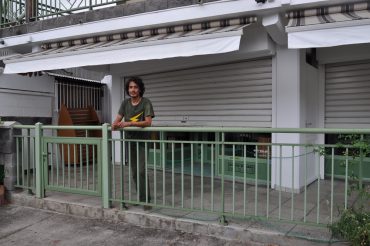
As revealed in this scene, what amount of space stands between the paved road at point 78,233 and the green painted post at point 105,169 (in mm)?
290

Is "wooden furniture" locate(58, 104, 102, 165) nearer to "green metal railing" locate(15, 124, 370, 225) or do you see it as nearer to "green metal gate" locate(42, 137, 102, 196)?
"green metal railing" locate(15, 124, 370, 225)

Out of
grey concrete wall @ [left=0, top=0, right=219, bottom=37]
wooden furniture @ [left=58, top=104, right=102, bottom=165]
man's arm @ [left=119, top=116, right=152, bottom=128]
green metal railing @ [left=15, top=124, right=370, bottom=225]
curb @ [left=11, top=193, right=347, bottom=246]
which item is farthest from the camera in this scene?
wooden furniture @ [left=58, top=104, right=102, bottom=165]

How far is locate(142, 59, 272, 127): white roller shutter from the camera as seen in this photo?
19.8 ft

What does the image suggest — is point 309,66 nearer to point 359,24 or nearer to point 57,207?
point 359,24

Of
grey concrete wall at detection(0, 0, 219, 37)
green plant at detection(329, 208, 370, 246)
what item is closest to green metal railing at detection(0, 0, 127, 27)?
grey concrete wall at detection(0, 0, 219, 37)

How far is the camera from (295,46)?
4.29 m

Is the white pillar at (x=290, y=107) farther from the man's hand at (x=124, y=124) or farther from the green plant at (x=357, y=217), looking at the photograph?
the man's hand at (x=124, y=124)

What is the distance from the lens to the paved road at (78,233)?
3.99 metres

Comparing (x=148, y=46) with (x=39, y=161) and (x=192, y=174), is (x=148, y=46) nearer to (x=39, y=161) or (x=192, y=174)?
(x=192, y=174)

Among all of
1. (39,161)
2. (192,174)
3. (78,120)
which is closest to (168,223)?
(192,174)

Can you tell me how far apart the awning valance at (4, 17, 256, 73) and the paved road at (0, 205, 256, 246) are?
238cm

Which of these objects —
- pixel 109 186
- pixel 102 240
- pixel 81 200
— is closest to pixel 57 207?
pixel 81 200

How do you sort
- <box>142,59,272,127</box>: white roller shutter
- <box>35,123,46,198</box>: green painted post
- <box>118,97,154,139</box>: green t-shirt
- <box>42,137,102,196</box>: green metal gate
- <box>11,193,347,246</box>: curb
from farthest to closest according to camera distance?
<box>142,59,272,127</box>: white roller shutter
<box>35,123,46,198</box>: green painted post
<box>42,137,102,196</box>: green metal gate
<box>118,97,154,139</box>: green t-shirt
<box>11,193,347,246</box>: curb

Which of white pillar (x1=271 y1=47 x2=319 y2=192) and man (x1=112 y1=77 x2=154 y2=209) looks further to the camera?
white pillar (x1=271 y1=47 x2=319 y2=192)
